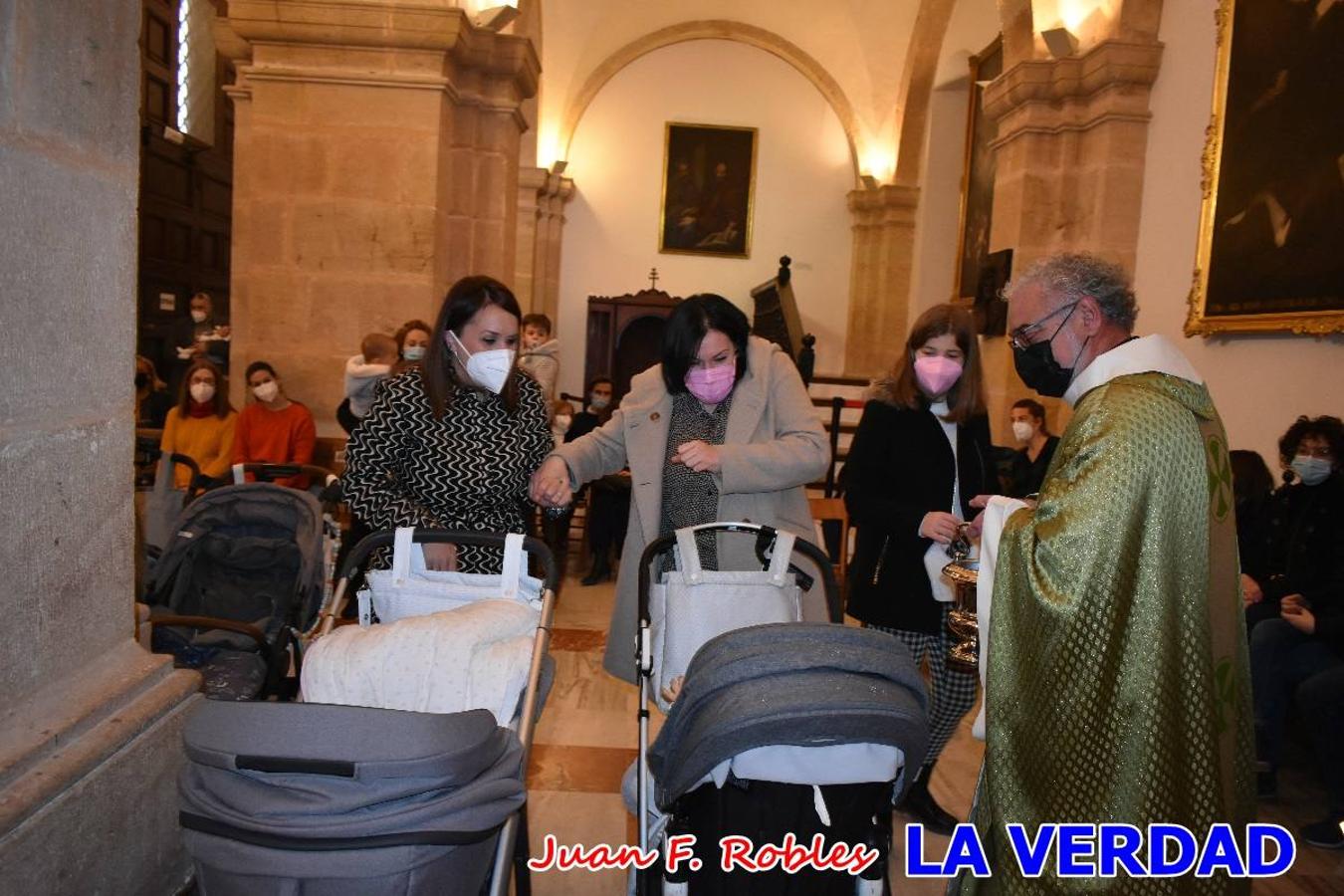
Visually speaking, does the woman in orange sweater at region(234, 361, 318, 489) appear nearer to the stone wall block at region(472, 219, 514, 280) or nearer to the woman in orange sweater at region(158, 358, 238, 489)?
the woman in orange sweater at region(158, 358, 238, 489)

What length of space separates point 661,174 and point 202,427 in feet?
33.4

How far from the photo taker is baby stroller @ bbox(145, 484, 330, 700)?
10.0 feet

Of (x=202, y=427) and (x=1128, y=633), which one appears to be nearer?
(x=1128, y=633)

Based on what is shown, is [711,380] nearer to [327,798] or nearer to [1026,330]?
[1026,330]

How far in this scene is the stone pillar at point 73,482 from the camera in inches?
67.5

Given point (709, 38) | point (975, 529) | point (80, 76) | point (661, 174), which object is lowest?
point (975, 529)

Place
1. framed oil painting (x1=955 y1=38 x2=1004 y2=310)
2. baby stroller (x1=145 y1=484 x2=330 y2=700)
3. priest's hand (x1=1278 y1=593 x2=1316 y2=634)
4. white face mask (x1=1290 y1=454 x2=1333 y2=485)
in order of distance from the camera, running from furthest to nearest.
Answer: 1. framed oil painting (x1=955 y1=38 x2=1004 y2=310)
2. white face mask (x1=1290 y1=454 x2=1333 y2=485)
3. priest's hand (x1=1278 y1=593 x2=1316 y2=634)
4. baby stroller (x1=145 y1=484 x2=330 y2=700)

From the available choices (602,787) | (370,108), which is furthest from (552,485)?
(370,108)

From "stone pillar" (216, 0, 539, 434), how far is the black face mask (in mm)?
4551

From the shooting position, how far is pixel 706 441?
107 inches

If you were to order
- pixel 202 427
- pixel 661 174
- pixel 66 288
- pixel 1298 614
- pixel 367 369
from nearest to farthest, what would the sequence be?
pixel 66 288 → pixel 1298 614 → pixel 367 369 → pixel 202 427 → pixel 661 174

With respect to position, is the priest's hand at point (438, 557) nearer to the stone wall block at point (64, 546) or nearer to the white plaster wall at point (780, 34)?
the stone wall block at point (64, 546)

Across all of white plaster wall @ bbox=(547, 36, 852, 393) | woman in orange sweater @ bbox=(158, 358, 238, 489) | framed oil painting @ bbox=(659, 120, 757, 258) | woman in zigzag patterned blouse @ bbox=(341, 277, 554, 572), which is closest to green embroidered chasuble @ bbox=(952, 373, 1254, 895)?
woman in zigzag patterned blouse @ bbox=(341, 277, 554, 572)

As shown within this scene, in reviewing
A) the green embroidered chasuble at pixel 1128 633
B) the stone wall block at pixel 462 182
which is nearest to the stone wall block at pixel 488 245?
the stone wall block at pixel 462 182
